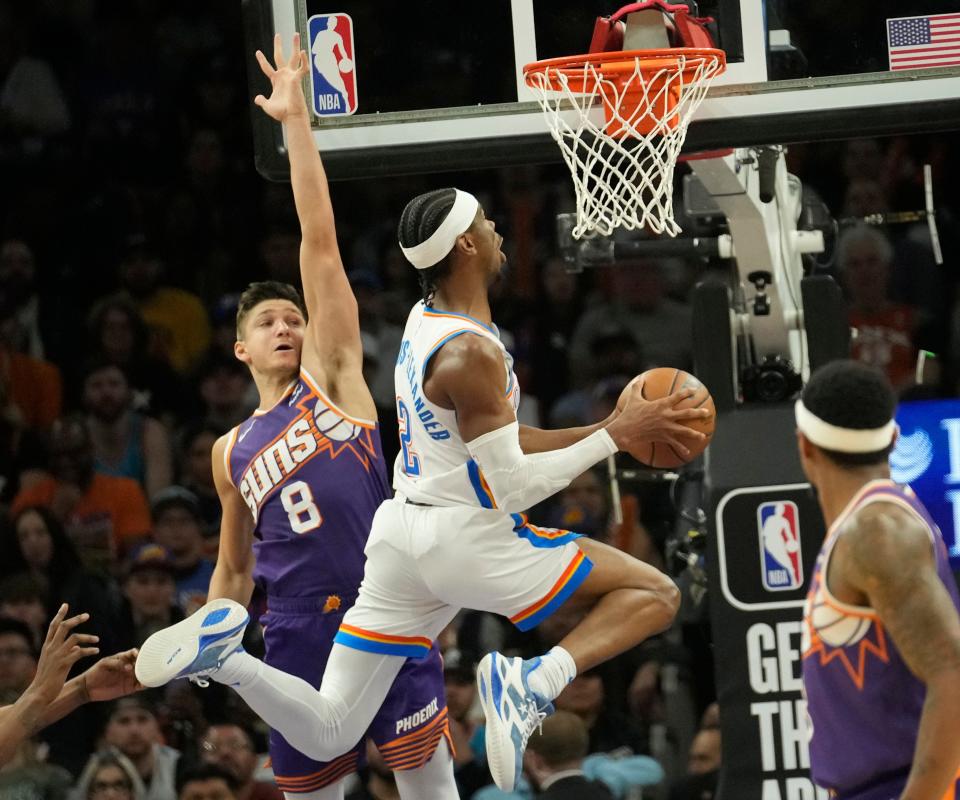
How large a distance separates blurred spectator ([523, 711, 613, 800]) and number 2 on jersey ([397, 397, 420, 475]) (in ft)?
6.57

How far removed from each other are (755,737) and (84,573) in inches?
147

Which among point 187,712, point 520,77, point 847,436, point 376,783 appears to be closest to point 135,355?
point 187,712

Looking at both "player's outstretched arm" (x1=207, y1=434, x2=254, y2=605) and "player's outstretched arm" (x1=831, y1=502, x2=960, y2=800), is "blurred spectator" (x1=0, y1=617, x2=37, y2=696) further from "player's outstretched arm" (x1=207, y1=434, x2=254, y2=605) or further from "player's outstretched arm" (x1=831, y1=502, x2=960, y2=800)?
"player's outstretched arm" (x1=831, y1=502, x2=960, y2=800)

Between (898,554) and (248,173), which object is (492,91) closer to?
(898,554)

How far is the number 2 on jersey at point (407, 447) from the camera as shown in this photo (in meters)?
5.44

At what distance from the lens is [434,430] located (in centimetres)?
537

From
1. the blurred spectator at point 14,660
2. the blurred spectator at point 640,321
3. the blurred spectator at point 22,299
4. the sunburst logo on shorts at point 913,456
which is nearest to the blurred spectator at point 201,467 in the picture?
the blurred spectator at point 22,299

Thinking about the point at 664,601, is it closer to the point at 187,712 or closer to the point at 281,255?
the point at 187,712

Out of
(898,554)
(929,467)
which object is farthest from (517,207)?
(898,554)

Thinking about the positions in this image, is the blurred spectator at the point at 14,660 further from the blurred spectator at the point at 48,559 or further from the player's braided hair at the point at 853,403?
the player's braided hair at the point at 853,403

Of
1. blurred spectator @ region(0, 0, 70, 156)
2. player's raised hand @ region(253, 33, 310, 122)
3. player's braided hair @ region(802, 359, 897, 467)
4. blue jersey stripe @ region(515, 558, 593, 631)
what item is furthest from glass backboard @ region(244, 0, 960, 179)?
blurred spectator @ region(0, 0, 70, 156)

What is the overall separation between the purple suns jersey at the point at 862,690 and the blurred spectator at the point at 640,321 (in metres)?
5.93

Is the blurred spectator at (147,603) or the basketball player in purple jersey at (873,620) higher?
the basketball player in purple jersey at (873,620)

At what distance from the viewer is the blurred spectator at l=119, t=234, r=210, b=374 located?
1027cm
